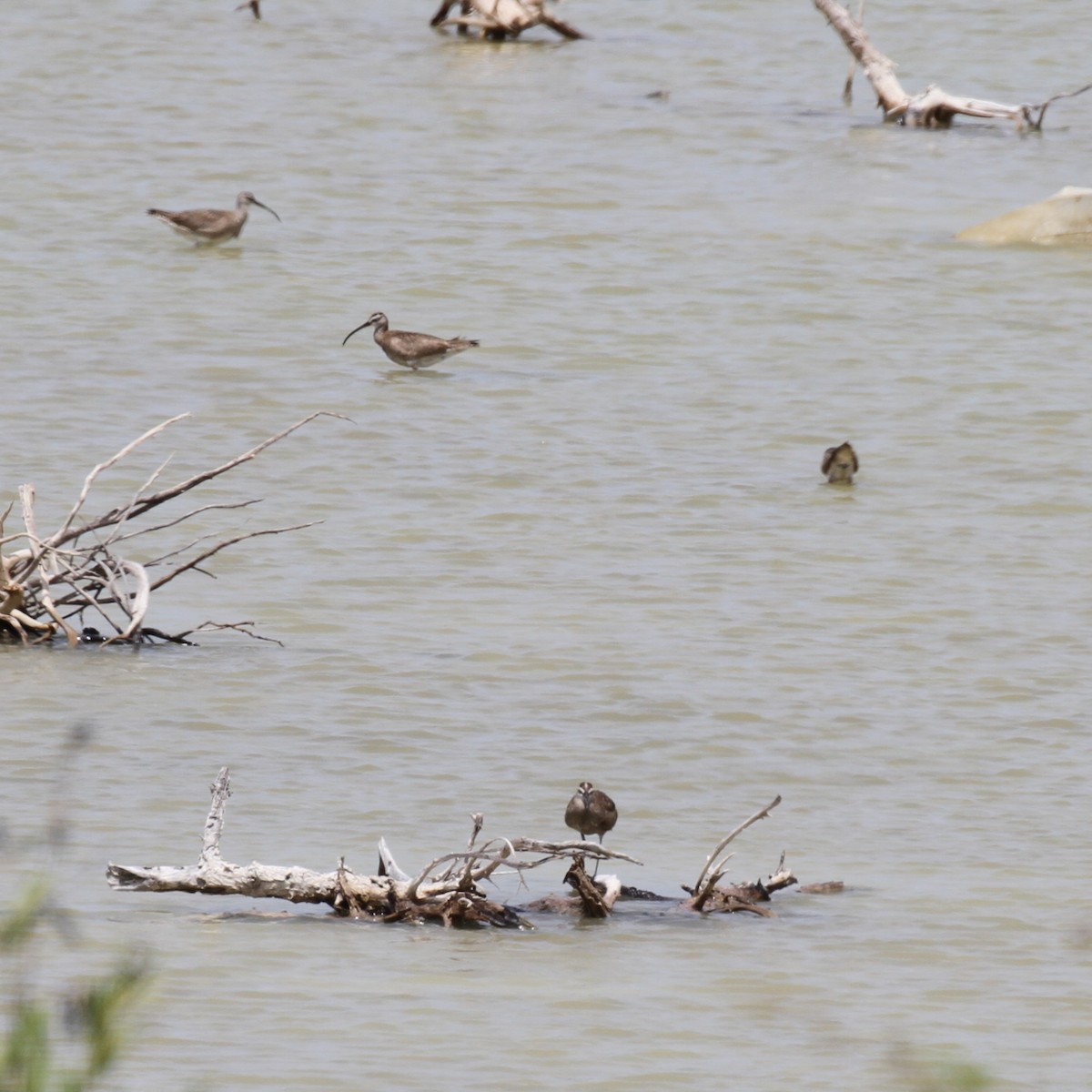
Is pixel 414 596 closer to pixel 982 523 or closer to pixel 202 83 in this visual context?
pixel 982 523

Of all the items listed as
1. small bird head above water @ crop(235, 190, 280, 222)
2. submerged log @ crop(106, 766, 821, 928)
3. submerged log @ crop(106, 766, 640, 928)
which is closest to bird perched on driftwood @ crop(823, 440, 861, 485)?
submerged log @ crop(106, 766, 821, 928)

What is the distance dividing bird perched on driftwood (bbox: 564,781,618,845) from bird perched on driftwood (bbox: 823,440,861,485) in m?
6.31

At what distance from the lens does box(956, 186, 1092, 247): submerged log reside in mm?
20922

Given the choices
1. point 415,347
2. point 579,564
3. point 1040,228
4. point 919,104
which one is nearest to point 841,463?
point 579,564

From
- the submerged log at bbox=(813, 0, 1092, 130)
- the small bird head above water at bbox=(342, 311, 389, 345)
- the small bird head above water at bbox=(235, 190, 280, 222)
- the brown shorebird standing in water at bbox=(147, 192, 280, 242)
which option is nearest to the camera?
the small bird head above water at bbox=(342, 311, 389, 345)

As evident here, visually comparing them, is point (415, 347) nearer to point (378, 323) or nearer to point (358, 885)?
point (378, 323)

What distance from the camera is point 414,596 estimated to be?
11.4m

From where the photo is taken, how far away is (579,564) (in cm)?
1212

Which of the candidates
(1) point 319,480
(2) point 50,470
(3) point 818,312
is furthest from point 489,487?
(3) point 818,312

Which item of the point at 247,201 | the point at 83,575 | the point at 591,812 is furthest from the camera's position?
the point at 247,201

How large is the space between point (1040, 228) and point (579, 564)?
32.1 ft

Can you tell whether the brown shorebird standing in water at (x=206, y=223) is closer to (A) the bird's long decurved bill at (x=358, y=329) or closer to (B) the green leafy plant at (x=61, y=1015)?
(A) the bird's long decurved bill at (x=358, y=329)

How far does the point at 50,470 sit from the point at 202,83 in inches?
609

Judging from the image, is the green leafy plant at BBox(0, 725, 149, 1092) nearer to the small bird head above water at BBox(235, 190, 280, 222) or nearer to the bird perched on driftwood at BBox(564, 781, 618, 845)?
the bird perched on driftwood at BBox(564, 781, 618, 845)
